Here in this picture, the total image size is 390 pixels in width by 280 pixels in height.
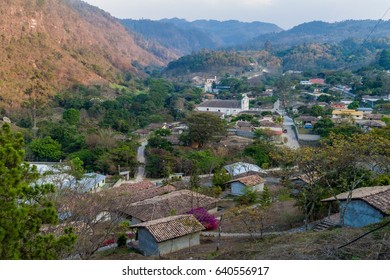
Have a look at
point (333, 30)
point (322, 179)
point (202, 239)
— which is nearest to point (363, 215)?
point (322, 179)

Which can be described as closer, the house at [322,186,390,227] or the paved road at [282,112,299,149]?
the house at [322,186,390,227]

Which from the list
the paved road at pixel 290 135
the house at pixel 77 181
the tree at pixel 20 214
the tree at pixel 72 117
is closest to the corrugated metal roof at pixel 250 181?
the house at pixel 77 181

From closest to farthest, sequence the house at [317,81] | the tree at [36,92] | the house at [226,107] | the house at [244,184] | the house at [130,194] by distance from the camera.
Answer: the house at [130,194]
the house at [244,184]
the tree at [36,92]
the house at [226,107]
the house at [317,81]

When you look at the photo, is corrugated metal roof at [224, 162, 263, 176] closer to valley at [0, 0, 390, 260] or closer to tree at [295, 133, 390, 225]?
valley at [0, 0, 390, 260]

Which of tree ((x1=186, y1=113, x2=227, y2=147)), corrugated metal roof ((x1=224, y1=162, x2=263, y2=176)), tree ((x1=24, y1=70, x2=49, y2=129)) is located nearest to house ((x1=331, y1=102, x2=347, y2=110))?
tree ((x1=186, y1=113, x2=227, y2=147))

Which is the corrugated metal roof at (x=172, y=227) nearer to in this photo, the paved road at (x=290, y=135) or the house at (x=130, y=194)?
the house at (x=130, y=194)

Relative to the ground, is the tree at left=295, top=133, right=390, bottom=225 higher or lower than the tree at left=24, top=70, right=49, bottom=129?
higher
